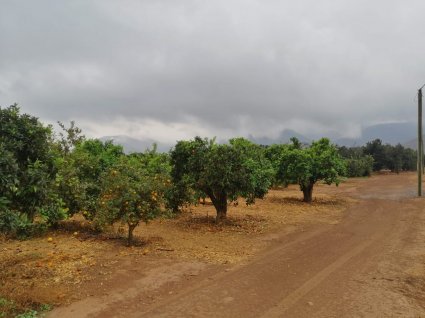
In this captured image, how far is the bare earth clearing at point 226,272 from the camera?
7.13m

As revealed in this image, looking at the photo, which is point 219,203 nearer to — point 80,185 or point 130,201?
point 80,185

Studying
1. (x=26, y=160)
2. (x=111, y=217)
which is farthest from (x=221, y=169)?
(x=26, y=160)

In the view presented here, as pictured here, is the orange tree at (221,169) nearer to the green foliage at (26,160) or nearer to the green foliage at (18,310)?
the green foliage at (26,160)

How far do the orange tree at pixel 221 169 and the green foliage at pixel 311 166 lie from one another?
24.9 ft

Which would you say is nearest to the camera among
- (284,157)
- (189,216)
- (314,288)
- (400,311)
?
(400,311)

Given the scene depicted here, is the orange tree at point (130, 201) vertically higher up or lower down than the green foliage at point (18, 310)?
higher up

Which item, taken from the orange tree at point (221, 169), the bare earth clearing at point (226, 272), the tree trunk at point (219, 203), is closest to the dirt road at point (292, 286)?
the bare earth clearing at point (226, 272)

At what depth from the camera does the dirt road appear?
696cm

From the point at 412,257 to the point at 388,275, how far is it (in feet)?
6.92

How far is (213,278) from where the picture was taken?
8.70 metres

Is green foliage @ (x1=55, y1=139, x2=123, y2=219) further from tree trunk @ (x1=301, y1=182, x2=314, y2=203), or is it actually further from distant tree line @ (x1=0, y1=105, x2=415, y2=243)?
tree trunk @ (x1=301, y1=182, x2=314, y2=203)

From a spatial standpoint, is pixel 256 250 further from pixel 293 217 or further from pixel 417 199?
pixel 417 199

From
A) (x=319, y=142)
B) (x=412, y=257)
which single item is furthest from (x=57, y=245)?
(x=319, y=142)

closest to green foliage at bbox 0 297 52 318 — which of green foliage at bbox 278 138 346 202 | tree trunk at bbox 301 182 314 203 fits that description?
green foliage at bbox 278 138 346 202
